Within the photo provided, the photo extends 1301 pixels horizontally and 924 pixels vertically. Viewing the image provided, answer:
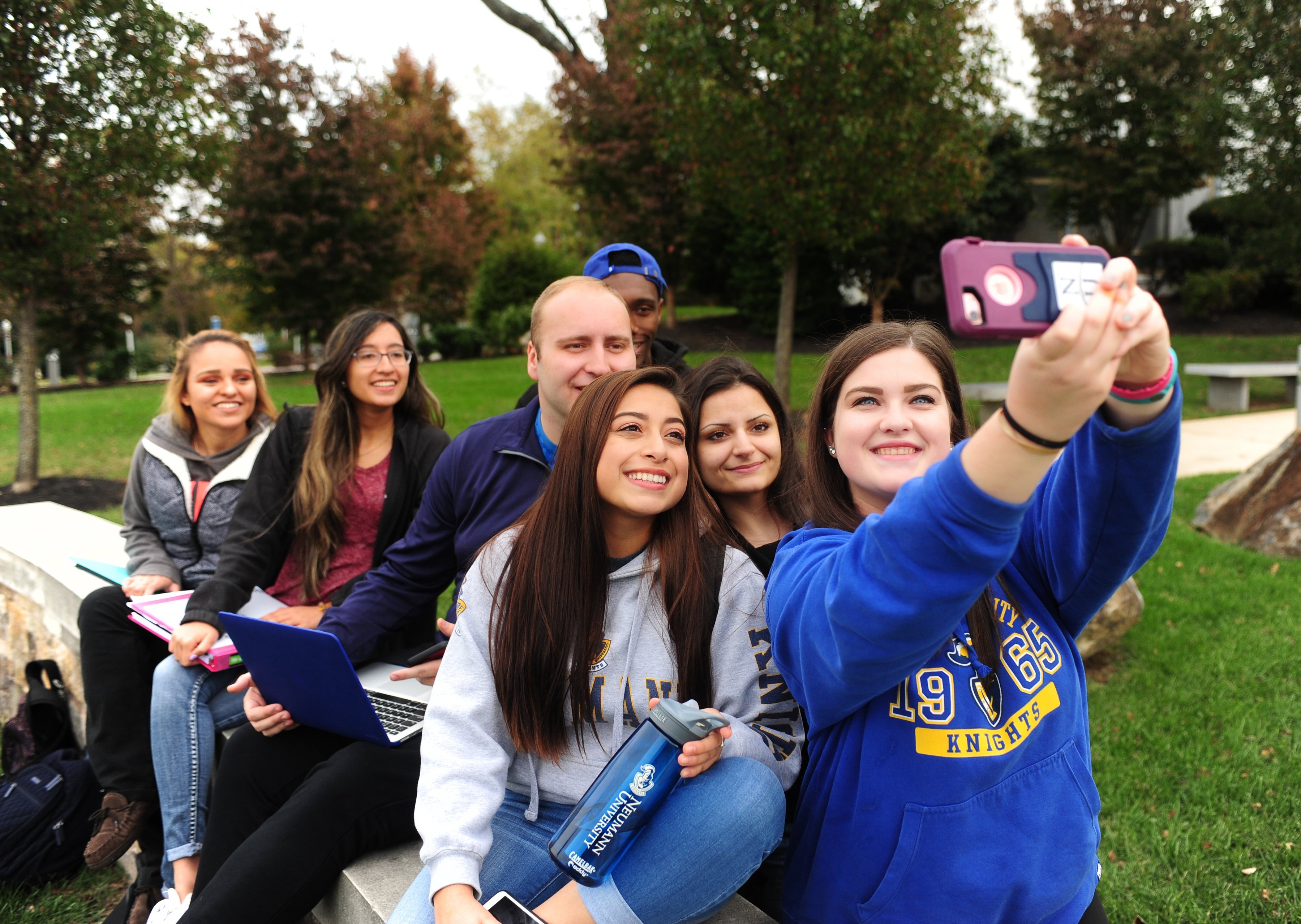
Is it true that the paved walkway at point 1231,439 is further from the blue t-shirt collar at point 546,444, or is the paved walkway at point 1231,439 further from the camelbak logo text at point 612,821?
the camelbak logo text at point 612,821

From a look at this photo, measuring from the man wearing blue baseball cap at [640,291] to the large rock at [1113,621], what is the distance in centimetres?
228

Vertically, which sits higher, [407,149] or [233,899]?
[407,149]

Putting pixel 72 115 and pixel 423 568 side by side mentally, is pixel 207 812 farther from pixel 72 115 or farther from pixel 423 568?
pixel 72 115

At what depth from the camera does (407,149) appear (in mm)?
23562

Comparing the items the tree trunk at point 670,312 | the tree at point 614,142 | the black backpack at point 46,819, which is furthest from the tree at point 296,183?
the black backpack at point 46,819

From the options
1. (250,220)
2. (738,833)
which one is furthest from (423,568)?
(250,220)

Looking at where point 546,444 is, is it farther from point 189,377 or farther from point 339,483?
point 189,377

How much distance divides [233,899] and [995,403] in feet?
29.6

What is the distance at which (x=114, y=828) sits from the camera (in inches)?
114

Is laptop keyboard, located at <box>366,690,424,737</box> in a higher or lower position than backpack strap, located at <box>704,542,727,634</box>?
lower

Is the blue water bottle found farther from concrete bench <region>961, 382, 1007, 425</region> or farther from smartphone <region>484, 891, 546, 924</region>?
concrete bench <region>961, 382, 1007, 425</region>

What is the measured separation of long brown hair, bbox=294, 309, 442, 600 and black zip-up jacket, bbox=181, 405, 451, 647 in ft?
0.20

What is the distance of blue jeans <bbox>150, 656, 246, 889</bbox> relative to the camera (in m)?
2.76

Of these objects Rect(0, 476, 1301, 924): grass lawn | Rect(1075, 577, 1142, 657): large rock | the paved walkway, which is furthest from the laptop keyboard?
the paved walkway
